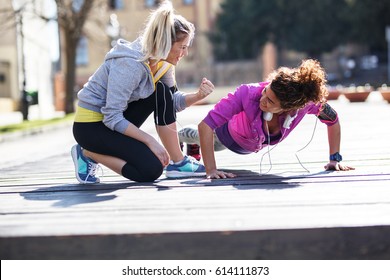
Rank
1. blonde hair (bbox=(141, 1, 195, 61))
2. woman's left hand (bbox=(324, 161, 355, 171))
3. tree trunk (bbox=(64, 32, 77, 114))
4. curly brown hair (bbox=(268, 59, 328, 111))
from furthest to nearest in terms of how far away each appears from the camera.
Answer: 1. tree trunk (bbox=(64, 32, 77, 114))
2. woman's left hand (bbox=(324, 161, 355, 171))
3. blonde hair (bbox=(141, 1, 195, 61))
4. curly brown hair (bbox=(268, 59, 328, 111))

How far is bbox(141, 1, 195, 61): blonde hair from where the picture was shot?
465cm

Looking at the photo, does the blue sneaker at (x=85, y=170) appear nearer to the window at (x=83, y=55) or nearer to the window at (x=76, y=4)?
the window at (x=76, y=4)

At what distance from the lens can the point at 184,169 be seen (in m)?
5.21

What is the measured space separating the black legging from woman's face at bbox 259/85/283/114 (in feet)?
2.31

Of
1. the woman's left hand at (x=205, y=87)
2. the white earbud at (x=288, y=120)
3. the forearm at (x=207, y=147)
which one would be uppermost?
the woman's left hand at (x=205, y=87)

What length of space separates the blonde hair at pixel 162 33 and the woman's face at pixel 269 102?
617 mm

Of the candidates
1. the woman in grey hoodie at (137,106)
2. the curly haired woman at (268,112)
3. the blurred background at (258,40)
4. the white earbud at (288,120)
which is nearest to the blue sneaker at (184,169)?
the woman in grey hoodie at (137,106)

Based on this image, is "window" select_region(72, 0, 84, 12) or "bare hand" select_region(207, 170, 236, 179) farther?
"window" select_region(72, 0, 84, 12)

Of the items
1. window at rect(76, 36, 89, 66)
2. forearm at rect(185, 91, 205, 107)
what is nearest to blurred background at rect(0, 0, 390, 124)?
window at rect(76, 36, 89, 66)

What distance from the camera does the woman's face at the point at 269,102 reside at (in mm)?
4629

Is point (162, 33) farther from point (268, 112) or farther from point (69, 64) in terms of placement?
point (69, 64)

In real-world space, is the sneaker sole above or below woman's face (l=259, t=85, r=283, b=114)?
below

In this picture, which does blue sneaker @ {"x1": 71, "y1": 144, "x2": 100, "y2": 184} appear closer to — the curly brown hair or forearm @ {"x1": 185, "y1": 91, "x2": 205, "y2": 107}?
forearm @ {"x1": 185, "y1": 91, "x2": 205, "y2": 107}

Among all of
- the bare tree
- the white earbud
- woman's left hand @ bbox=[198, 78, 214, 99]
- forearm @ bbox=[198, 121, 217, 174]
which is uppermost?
the bare tree
